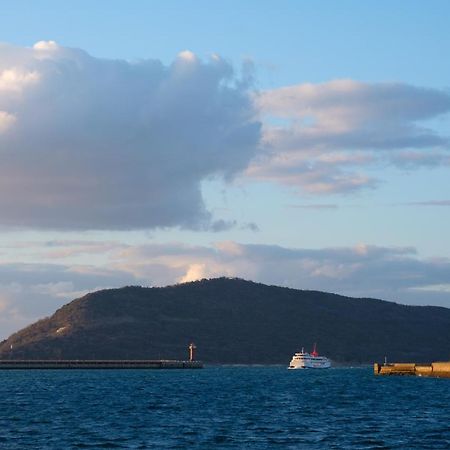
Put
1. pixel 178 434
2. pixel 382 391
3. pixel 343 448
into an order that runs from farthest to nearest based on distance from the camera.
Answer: pixel 382 391 < pixel 178 434 < pixel 343 448

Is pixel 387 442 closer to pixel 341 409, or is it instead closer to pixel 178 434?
pixel 178 434

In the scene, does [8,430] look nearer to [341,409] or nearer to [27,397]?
[341,409]

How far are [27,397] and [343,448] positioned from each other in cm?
8575

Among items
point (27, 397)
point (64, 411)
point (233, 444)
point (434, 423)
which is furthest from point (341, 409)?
point (27, 397)

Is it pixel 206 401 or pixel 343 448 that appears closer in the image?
pixel 343 448

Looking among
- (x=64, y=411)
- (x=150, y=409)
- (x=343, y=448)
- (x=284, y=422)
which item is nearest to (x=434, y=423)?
(x=284, y=422)

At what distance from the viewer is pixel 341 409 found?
124m

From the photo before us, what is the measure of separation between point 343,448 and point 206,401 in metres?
62.6

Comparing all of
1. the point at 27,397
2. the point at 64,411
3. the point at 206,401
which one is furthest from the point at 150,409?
the point at 27,397

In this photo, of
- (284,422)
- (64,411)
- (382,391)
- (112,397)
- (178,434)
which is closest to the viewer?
(178,434)

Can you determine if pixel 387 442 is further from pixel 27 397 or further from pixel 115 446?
pixel 27 397

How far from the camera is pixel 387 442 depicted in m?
85.5

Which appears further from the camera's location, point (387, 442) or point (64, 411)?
point (64, 411)

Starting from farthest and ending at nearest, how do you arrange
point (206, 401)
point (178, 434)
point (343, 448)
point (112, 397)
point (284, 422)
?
point (112, 397) < point (206, 401) < point (284, 422) < point (178, 434) < point (343, 448)
